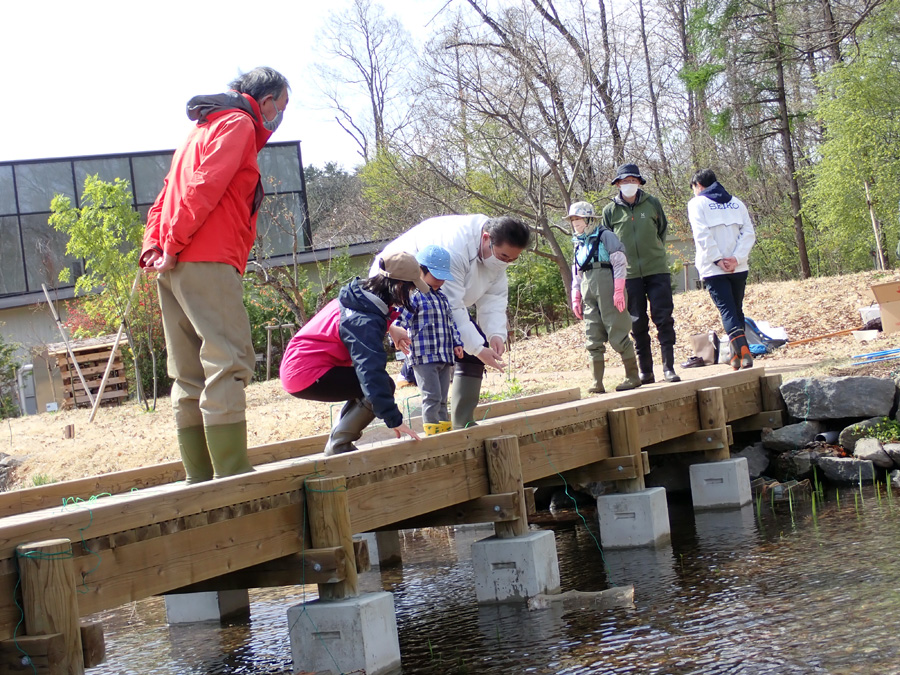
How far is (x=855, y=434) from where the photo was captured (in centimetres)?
849

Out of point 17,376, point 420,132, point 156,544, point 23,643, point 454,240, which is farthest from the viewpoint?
point 17,376

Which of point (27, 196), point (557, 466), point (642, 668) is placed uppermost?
point (27, 196)

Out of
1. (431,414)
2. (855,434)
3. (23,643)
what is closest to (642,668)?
(431,414)

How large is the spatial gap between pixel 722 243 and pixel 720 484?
7.26 feet

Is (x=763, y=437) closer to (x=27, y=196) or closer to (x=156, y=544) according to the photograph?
(x=156, y=544)

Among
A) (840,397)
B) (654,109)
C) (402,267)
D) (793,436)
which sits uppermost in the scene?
(654,109)

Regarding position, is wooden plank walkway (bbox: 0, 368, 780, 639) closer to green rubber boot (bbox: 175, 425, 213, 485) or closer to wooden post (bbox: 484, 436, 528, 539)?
wooden post (bbox: 484, 436, 528, 539)

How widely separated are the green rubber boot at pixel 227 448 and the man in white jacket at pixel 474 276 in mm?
1368

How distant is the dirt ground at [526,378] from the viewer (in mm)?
10766

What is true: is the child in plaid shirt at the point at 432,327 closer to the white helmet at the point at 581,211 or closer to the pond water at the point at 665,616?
the pond water at the point at 665,616

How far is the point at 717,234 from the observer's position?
350 inches

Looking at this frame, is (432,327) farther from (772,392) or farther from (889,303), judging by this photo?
(889,303)

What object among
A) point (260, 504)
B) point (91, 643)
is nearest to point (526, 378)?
point (260, 504)

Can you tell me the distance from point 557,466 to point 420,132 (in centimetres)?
1241
